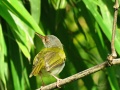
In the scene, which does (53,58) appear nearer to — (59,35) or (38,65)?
(38,65)

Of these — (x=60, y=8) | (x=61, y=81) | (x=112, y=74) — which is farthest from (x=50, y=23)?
(x=61, y=81)

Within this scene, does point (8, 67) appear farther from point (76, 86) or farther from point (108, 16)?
point (108, 16)

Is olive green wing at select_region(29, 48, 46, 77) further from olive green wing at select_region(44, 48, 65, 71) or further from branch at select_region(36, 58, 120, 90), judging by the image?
branch at select_region(36, 58, 120, 90)

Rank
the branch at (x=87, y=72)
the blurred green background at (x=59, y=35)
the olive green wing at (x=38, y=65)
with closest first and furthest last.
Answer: the branch at (x=87, y=72)
the olive green wing at (x=38, y=65)
the blurred green background at (x=59, y=35)

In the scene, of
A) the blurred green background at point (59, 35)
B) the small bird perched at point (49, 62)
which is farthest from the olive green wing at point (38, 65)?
the blurred green background at point (59, 35)

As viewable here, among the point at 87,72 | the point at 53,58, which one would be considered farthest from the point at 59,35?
the point at 87,72

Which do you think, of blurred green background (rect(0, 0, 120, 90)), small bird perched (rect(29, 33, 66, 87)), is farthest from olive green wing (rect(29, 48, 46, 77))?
blurred green background (rect(0, 0, 120, 90))

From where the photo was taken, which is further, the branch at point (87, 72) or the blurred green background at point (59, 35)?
the blurred green background at point (59, 35)

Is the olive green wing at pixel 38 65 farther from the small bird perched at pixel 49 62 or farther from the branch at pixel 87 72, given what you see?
the branch at pixel 87 72
